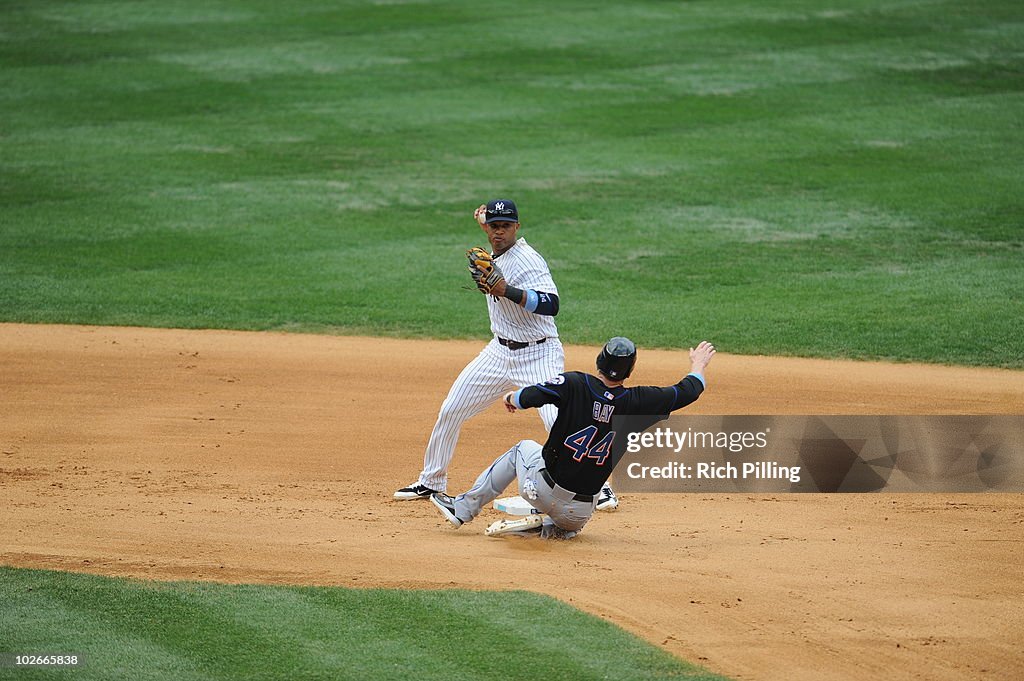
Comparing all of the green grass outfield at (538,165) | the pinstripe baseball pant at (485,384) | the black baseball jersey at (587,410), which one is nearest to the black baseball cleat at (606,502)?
the pinstripe baseball pant at (485,384)

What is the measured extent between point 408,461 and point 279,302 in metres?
4.47

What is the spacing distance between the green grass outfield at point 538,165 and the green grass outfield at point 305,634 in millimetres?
6162

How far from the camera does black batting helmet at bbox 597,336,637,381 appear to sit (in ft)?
21.1

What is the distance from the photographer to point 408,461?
29.0 feet

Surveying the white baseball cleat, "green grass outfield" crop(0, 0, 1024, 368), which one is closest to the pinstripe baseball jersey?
the white baseball cleat

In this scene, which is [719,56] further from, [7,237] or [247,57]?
[7,237]

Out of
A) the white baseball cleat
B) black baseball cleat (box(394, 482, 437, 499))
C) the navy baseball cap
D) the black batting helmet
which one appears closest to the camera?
the black batting helmet

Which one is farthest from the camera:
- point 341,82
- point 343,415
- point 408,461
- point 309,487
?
point 341,82

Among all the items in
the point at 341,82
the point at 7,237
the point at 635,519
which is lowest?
the point at 635,519

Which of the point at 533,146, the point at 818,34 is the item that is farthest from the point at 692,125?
the point at 818,34

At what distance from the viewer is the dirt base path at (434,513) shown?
18.9ft

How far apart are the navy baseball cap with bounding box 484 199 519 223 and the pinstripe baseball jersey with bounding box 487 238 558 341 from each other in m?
0.16

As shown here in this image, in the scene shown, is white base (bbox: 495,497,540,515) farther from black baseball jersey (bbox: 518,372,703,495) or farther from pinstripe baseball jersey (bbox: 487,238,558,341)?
pinstripe baseball jersey (bbox: 487,238,558,341)

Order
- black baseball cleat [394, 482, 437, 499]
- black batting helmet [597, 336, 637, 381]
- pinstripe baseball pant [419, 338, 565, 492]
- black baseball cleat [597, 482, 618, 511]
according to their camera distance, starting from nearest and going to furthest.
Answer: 1. black batting helmet [597, 336, 637, 381]
2. pinstripe baseball pant [419, 338, 565, 492]
3. black baseball cleat [597, 482, 618, 511]
4. black baseball cleat [394, 482, 437, 499]
